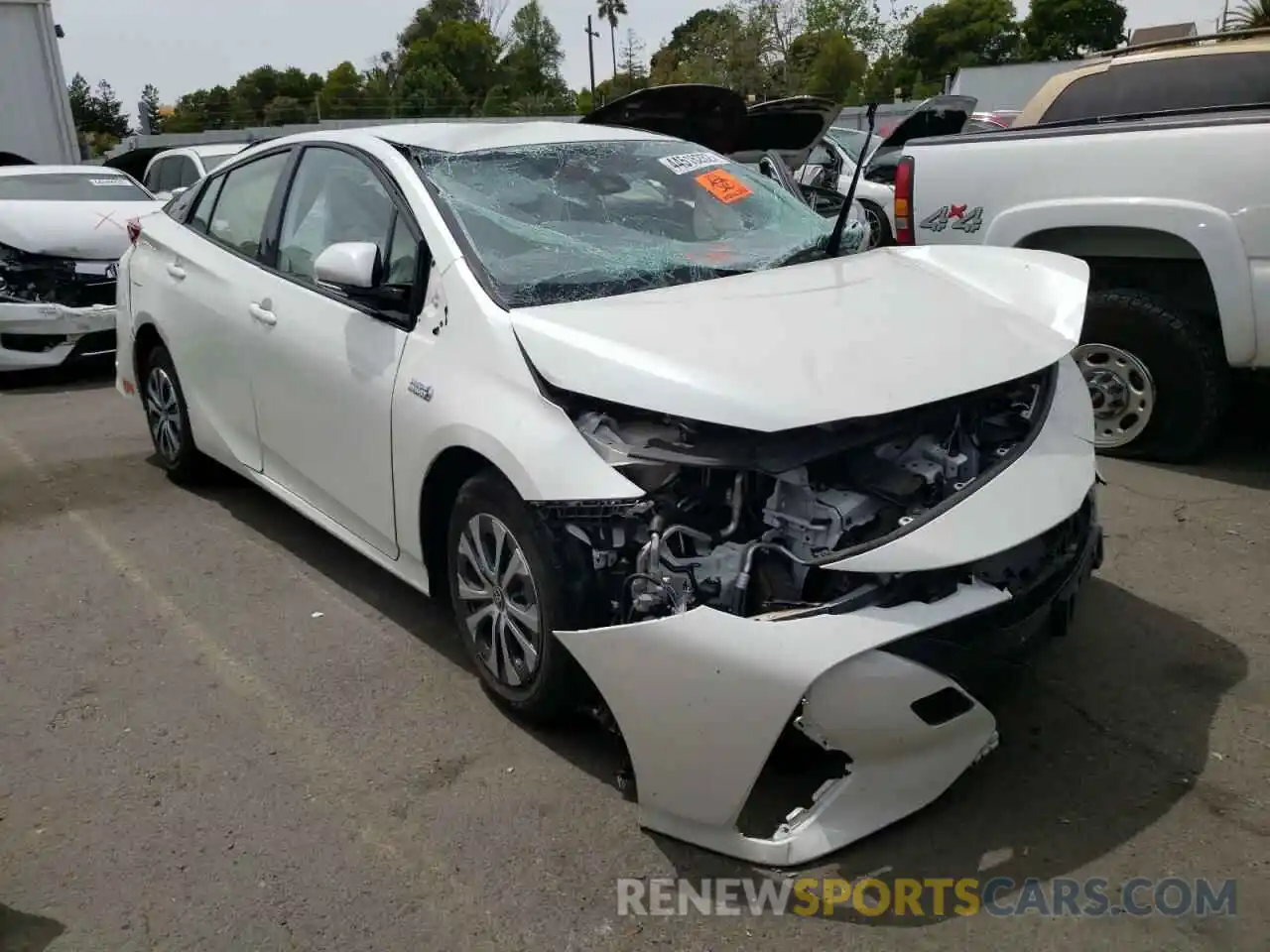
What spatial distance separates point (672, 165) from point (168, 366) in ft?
8.73

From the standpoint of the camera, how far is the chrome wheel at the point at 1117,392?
5301mm

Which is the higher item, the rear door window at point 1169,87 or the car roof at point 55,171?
the rear door window at point 1169,87

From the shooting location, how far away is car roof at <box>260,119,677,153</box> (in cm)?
398

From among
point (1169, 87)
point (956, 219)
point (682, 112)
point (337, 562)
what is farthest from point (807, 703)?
point (1169, 87)

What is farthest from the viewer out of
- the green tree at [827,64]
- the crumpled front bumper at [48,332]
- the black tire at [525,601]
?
the green tree at [827,64]

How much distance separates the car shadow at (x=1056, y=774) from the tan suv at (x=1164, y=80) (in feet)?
11.5

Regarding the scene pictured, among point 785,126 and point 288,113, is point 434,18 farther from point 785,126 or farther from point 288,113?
point 785,126

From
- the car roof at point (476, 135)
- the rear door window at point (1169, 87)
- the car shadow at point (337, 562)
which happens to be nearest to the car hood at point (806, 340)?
the car roof at point (476, 135)

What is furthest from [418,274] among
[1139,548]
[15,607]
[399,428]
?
[1139,548]

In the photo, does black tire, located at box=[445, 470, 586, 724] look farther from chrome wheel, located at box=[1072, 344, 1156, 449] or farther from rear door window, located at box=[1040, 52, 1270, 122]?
rear door window, located at box=[1040, 52, 1270, 122]

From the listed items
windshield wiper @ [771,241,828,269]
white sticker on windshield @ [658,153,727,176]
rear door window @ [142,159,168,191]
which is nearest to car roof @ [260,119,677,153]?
white sticker on windshield @ [658,153,727,176]

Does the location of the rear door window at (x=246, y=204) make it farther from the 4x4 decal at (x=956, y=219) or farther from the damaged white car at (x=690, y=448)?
the 4x4 decal at (x=956, y=219)

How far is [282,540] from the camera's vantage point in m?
4.92

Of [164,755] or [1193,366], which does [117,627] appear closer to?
[164,755]
